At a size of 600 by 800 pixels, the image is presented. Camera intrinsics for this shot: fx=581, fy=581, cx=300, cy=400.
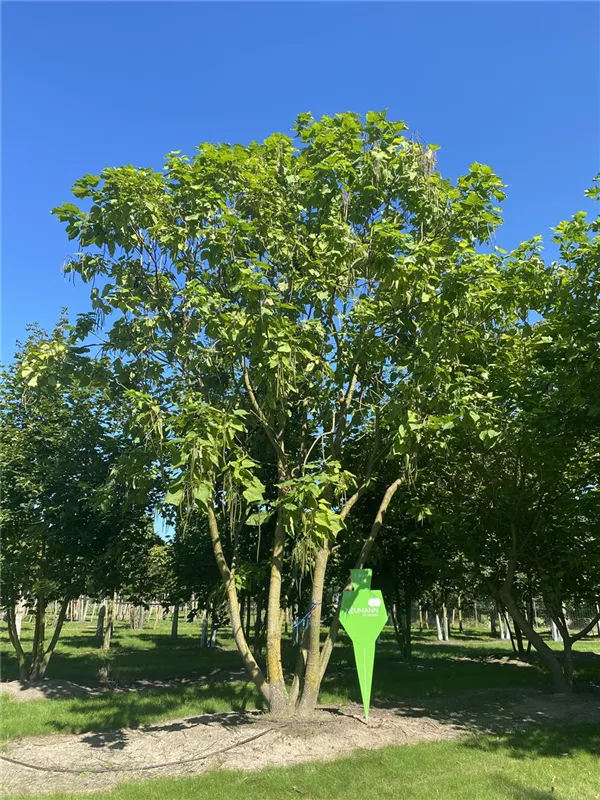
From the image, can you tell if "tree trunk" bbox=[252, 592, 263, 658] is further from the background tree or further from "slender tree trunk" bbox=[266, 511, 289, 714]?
"slender tree trunk" bbox=[266, 511, 289, 714]

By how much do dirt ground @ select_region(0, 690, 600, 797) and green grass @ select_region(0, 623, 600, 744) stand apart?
95 centimetres

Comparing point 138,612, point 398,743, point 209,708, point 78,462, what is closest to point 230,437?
point 398,743

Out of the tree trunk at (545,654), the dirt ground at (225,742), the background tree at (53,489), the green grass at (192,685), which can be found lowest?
the green grass at (192,685)

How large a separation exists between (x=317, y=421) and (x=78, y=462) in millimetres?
5333

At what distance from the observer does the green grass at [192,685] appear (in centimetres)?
909

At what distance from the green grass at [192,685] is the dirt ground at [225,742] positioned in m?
0.95

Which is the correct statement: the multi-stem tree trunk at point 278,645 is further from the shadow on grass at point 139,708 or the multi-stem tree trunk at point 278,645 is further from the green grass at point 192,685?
the green grass at point 192,685

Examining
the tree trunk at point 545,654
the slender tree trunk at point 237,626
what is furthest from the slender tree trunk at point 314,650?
the tree trunk at point 545,654

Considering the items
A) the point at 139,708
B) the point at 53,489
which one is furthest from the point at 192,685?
the point at 53,489

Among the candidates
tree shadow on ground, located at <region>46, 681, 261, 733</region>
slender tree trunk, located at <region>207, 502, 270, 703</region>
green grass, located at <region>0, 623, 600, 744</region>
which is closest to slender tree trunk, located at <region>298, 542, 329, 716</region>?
slender tree trunk, located at <region>207, 502, 270, 703</region>

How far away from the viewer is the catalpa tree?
23.3 feet

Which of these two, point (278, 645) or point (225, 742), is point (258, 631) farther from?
point (225, 742)

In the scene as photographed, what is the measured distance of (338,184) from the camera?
7918 mm

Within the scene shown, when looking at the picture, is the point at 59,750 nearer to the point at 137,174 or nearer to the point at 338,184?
the point at 137,174
